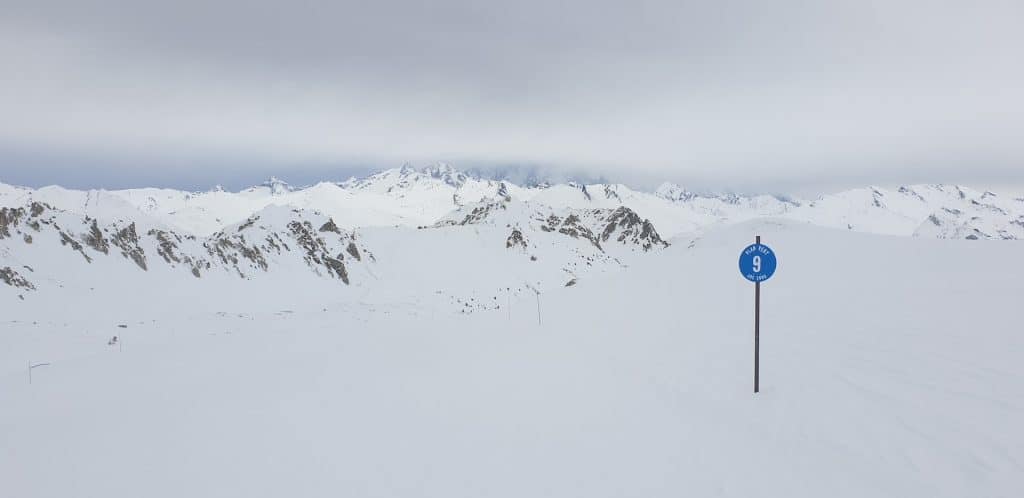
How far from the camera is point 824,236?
4553 centimetres

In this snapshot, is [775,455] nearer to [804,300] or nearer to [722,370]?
[722,370]

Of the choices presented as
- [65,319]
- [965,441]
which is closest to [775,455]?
[965,441]

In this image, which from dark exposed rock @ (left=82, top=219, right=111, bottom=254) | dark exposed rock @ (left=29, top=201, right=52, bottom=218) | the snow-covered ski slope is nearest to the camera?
A: the snow-covered ski slope

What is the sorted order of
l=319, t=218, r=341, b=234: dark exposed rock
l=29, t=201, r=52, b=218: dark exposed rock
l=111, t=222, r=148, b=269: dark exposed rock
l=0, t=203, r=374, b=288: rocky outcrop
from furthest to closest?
l=319, t=218, r=341, b=234: dark exposed rock < l=111, t=222, r=148, b=269: dark exposed rock < l=29, t=201, r=52, b=218: dark exposed rock < l=0, t=203, r=374, b=288: rocky outcrop

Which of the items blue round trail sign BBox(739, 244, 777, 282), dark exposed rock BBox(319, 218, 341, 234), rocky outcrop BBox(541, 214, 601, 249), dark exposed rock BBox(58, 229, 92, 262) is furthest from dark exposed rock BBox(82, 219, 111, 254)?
rocky outcrop BBox(541, 214, 601, 249)

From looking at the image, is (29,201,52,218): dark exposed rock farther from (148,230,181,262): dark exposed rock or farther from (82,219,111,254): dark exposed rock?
(148,230,181,262): dark exposed rock

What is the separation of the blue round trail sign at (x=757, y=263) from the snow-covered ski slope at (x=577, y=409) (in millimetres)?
2184

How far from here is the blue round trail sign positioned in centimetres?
874

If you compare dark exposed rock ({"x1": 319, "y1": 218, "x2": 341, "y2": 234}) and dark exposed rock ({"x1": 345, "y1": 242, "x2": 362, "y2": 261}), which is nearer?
dark exposed rock ({"x1": 345, "y1": 242, "x2": 362, "y2": 261})

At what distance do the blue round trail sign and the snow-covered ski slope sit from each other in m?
2.18

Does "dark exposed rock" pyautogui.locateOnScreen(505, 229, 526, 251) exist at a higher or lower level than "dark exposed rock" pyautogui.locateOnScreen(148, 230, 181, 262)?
lower

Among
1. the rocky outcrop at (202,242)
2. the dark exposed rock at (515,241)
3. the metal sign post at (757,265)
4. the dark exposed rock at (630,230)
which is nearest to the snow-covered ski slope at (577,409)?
the metal sign post at (757,265)

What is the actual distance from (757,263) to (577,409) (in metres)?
4.54

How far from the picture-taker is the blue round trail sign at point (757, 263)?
8.74m
